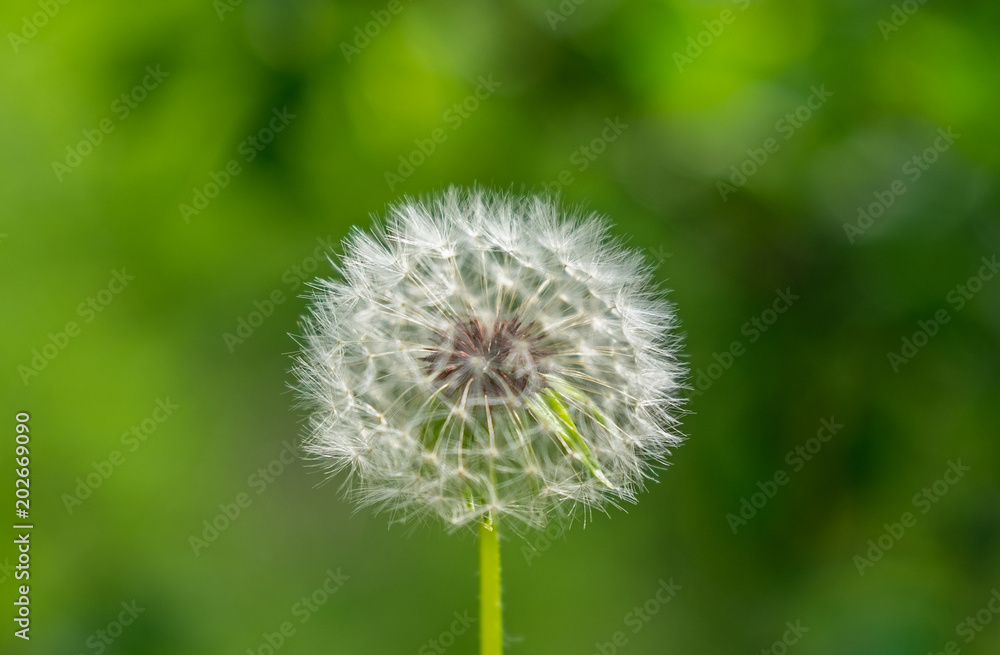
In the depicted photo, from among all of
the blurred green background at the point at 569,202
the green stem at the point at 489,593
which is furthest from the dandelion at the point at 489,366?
the blurred green background at the point at 569,202

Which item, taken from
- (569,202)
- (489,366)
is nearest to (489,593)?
(489,366)

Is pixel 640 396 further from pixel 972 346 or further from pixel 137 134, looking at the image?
pixel 137 134

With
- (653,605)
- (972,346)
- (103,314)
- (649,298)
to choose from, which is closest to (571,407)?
(649,298)

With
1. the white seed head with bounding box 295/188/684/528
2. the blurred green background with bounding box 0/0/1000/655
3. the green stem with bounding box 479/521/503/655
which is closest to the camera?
the green stem with bounding box 479/521/503/655

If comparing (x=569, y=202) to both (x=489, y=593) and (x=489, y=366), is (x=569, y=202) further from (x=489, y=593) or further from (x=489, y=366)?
(x=489, y=593)

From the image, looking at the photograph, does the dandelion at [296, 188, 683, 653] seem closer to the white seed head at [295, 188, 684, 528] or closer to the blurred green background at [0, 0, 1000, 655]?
the white seed head at [295, 188, 684, 528]

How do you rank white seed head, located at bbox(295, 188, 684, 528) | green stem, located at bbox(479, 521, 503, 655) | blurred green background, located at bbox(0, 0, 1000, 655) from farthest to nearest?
1. blurred green background, located at bbox(0, 0, 1000, 655)
2. white seed head, located at bbox(295, 188, 684, 528)
3. green stem, located at bbox(479, 521, 503, 655)

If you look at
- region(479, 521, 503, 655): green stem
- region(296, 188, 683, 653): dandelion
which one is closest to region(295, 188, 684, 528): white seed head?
region(296, 188, 683, 653): dandelion

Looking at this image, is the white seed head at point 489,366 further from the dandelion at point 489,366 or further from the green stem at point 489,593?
the green stem at point 489,593
